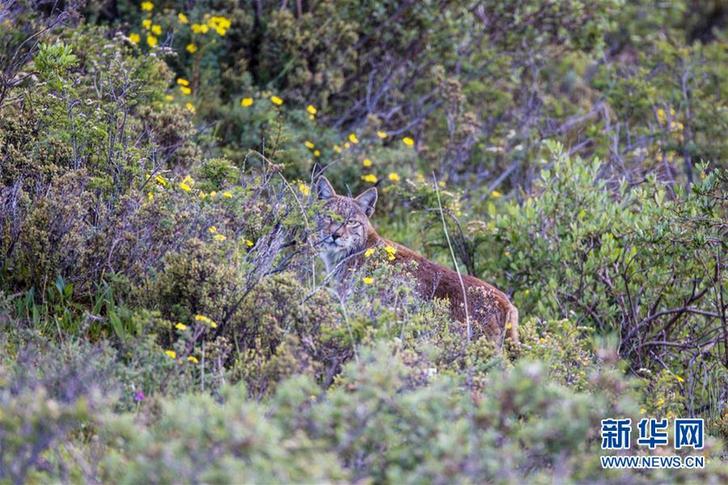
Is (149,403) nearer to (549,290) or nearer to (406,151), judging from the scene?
(549,290)

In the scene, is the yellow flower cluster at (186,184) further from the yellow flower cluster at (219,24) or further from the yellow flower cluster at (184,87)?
the yellow flower cluster at (219,24)

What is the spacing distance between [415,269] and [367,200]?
1.30 meters

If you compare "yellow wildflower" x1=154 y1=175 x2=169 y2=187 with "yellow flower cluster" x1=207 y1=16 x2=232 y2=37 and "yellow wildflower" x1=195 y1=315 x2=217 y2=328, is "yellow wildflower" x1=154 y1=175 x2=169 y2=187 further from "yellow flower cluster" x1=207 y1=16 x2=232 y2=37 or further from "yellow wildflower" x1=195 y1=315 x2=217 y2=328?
"yellow flower cluster" x1=207 y1=16 x2=232 y2=37

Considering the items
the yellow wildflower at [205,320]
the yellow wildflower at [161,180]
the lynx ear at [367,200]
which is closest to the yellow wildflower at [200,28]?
the lynx ear at [367,200]

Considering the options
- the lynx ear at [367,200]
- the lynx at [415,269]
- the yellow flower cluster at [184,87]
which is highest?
the yellow flower cluster at [184,87]

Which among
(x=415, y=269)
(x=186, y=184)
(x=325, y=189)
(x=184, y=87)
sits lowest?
(x=415, y=269)

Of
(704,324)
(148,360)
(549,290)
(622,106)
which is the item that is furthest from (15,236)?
(622,106)

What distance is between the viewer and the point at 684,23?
49.1 feet

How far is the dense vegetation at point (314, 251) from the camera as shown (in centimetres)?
384

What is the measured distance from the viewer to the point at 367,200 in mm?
7672

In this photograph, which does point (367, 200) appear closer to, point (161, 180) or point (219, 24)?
point (161, 180)

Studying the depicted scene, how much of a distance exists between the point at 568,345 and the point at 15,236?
3.37 metres

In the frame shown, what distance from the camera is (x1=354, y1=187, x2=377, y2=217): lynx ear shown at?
300 inches

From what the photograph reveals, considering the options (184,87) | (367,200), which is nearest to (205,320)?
(367,200)
